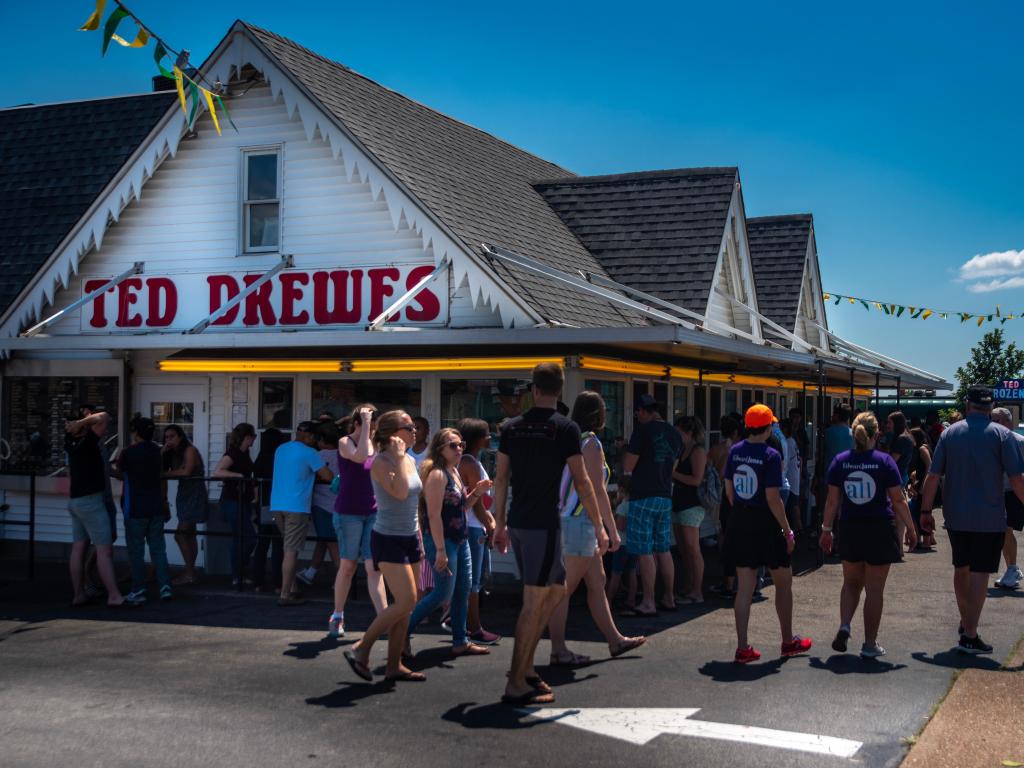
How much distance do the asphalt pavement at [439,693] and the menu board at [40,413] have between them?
4877mm

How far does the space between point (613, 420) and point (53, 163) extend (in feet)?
34.6

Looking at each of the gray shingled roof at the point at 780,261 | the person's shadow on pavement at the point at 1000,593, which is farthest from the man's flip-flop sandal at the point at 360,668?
the gray shingled roof at the point at 780,261

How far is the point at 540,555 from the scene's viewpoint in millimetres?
7152

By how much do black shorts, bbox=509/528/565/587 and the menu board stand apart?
945 centimetres

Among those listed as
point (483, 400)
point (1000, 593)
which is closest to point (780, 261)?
point (483, 400)

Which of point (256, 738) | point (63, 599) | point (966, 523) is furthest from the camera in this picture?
point (63, 599)

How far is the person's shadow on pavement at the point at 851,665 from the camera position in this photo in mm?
8031

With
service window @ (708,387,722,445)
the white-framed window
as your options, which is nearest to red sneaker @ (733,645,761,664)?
the white-framed window

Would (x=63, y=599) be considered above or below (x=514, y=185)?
below

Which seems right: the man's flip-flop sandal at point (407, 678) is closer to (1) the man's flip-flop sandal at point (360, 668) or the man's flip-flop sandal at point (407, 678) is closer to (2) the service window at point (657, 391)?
(1) the man's flip-flop sandal at point (360, 668)

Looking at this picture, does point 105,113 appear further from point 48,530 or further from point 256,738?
point 256,738

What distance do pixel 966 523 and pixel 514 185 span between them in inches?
423

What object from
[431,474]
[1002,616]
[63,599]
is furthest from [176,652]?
[1002,616]

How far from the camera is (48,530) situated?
1509cm
